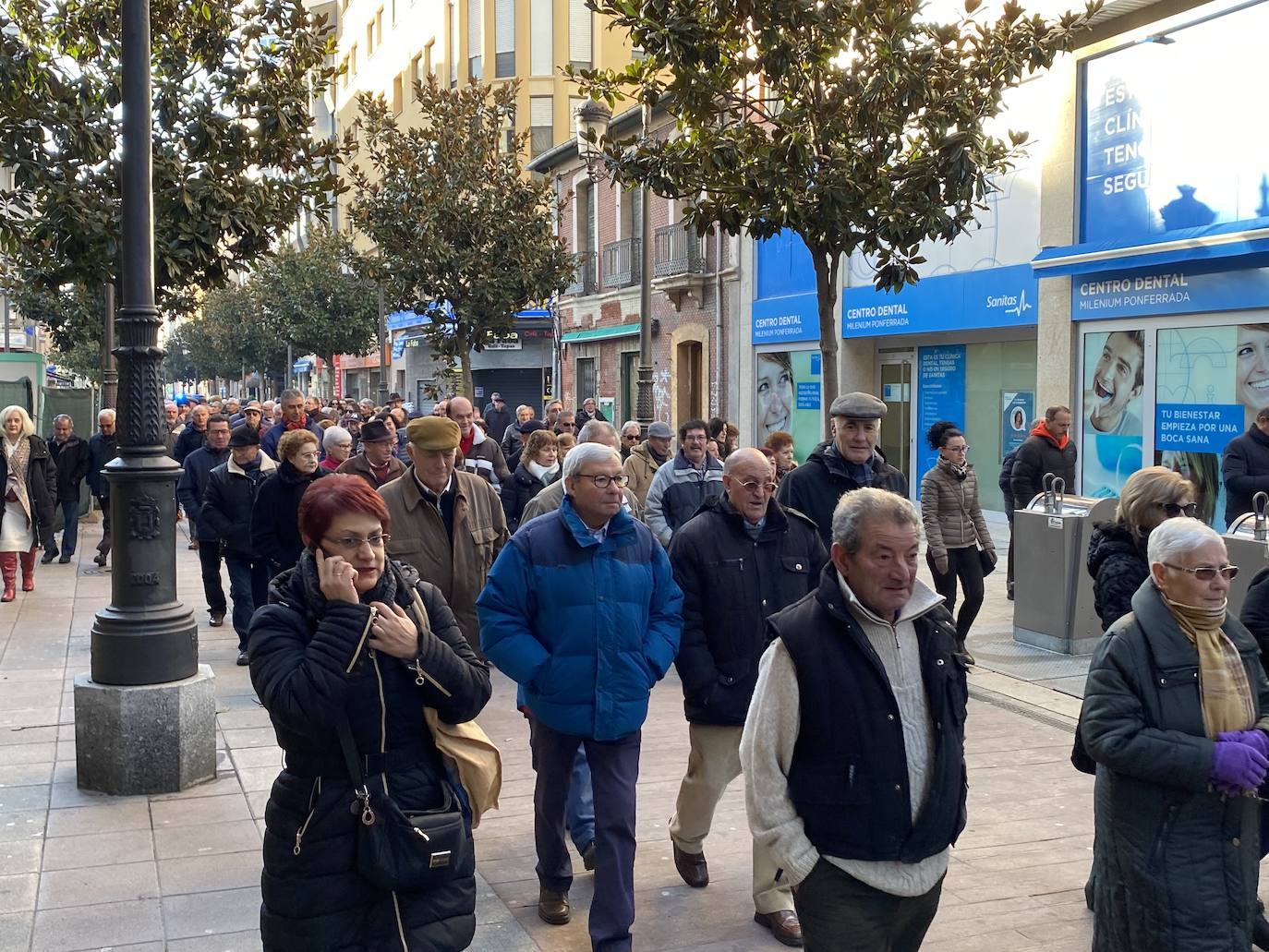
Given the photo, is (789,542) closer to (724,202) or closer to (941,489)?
(941,489)

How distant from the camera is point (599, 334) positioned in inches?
1203

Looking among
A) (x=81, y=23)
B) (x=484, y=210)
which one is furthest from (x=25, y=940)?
(x=484, y=210)

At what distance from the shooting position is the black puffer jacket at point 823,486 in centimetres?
685

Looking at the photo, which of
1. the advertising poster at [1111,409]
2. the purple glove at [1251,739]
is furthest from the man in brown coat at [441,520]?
the advertising poster at [1111,409]

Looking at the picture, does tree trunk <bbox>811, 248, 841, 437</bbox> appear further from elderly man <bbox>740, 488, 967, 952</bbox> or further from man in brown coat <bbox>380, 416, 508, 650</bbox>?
elderly man <bbox>740, 488, 967, 952</bbox>

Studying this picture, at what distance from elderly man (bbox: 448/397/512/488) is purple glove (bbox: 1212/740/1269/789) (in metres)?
7.40

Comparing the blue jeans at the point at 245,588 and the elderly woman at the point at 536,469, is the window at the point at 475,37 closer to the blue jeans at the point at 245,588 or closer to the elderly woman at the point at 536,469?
the elderly woman at the point at 536,469

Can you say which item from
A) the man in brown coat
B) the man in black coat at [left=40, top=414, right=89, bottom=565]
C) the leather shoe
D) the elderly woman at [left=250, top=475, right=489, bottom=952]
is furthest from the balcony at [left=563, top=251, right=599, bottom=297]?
the elderly woman at [left=250, top=475, right=489, bottom=952]

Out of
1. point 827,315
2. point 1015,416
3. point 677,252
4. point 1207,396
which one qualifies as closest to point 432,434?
point 827,315

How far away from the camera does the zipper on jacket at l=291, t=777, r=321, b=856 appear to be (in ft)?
10.4

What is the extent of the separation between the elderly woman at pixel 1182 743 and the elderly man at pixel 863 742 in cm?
62

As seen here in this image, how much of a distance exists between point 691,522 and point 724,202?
557 centimetres

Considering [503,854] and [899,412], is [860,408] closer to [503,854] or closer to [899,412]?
[503,854]

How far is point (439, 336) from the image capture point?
22797 millimetres
